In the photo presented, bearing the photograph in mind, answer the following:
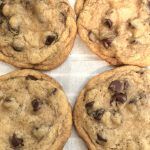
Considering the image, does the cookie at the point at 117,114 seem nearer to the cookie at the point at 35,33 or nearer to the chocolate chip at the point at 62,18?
the cookie at the point at 35,33

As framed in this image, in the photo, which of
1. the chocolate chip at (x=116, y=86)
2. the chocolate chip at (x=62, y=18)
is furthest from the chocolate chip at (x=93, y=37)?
the chocolate chip at (x=116, y=86)

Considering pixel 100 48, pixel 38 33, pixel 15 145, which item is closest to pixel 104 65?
pixel 100 48

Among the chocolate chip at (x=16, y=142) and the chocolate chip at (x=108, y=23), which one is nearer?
the chocolate chip at (x=16, y=142)

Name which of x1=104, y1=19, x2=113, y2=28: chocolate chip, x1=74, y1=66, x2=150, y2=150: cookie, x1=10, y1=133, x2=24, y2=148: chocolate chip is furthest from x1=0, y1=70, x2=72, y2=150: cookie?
x1=104, y1=19, x2=113, y2=28: chocolate chip

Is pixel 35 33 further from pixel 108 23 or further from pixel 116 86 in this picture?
pixel 116 86

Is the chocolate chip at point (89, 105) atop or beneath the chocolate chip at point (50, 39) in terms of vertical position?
beneath

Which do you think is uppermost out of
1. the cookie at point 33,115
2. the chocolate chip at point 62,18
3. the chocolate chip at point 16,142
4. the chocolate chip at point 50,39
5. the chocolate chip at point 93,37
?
the chocolate chip at point 62,18

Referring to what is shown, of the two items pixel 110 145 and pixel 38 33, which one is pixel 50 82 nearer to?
pixel 38 33

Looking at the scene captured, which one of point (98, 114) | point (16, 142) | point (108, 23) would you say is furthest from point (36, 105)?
point (108, 23)
